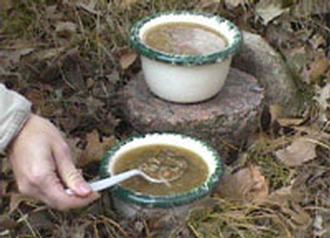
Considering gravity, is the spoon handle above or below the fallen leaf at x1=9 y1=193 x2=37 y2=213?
above

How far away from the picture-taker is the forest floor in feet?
5.80

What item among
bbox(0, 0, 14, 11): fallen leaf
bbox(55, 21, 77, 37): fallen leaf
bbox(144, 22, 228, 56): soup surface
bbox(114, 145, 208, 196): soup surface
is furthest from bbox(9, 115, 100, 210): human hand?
bbox(0, 0, 14, 11): fallen leaf

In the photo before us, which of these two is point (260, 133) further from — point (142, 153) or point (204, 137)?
point (142, 153)

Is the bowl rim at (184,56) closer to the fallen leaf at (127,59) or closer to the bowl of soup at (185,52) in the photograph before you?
the bowl of soup at (185,52)

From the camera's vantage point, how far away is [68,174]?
150 centimetres

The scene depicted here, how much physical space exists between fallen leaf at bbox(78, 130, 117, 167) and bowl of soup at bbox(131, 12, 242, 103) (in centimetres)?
17

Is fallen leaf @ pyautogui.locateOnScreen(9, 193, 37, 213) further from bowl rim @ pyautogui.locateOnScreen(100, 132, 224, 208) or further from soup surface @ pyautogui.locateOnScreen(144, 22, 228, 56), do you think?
soup surface @ pyautogui.locateOnScreen(144, 22, 228, 56)

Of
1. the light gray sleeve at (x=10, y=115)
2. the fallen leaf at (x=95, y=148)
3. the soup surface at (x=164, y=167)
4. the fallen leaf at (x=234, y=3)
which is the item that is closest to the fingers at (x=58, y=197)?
the light gray sleeve at (x=10, y=115)

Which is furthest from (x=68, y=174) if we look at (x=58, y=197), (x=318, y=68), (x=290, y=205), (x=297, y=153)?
(x=318, y=68)

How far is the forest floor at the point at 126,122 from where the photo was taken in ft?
5.80

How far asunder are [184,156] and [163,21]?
430 mm

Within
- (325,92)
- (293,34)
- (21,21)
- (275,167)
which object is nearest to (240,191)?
(275,167)

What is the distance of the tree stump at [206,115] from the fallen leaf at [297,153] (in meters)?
0.11

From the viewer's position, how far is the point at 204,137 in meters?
1.99
